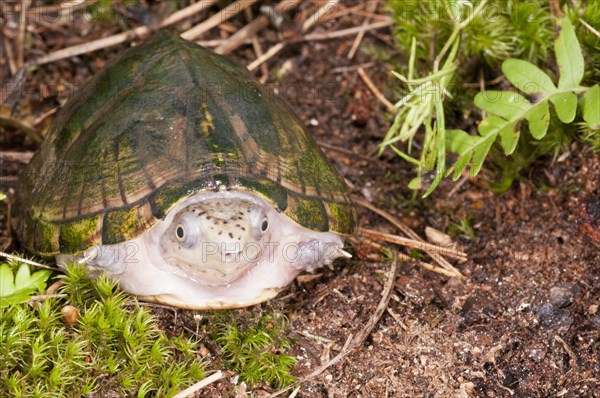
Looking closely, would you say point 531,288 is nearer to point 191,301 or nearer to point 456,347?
point 456,347

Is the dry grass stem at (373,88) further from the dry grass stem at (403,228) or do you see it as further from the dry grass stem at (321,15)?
the dry grass stem at (403,228)

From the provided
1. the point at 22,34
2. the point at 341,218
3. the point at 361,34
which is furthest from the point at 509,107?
the point at 22,34

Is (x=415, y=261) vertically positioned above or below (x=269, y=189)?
below

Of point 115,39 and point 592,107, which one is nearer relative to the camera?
point 592,107

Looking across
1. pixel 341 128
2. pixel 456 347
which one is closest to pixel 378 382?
pixel 456 347

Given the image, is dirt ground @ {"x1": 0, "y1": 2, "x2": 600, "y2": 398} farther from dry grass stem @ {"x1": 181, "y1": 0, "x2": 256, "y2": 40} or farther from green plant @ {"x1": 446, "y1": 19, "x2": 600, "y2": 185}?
dry grass stem @ {"x1": 181, "y1": 0, "x2": 256, "y2": 40}

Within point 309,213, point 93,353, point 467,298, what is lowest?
point 467,298

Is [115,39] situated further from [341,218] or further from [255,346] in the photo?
[255,346]
